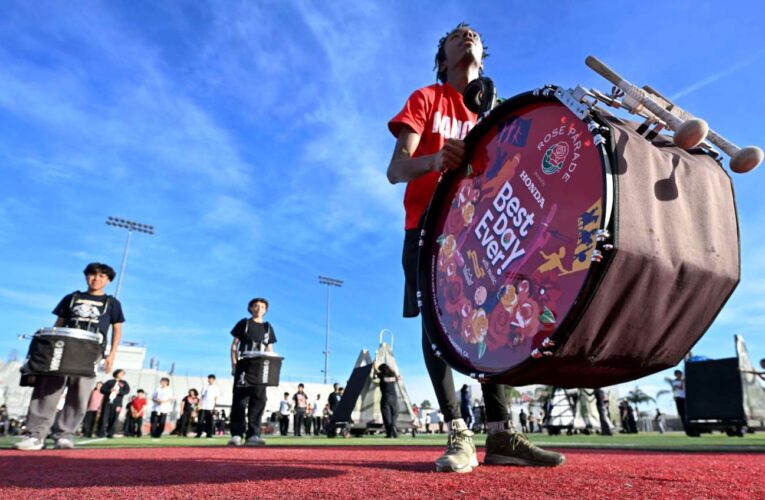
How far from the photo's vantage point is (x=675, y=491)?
6.19ft

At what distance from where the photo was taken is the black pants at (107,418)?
1438cm

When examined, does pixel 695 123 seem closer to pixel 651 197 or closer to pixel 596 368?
pixel 651 197

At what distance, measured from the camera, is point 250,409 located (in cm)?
708

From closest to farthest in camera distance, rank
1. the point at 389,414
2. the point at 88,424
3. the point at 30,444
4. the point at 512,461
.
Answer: the point at 512,461 → the point at 30,444 → the point at 389,414 → the point at 88,424

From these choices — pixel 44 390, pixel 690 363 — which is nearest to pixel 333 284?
pixel 690 363

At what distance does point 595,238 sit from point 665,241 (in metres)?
0.21

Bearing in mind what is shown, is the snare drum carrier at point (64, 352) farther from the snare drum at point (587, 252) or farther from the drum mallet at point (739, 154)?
the drum mallet at point (739, 154)

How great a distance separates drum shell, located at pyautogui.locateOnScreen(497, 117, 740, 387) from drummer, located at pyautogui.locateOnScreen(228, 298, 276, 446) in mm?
5908

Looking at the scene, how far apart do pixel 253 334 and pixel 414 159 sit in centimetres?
523

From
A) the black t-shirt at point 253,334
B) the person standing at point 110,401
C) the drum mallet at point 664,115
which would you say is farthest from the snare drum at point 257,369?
the person standing at point 110,401

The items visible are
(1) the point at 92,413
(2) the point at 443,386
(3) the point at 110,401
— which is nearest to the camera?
(2) the point at 443,386

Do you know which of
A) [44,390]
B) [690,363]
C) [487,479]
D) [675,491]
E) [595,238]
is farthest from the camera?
[690,363]

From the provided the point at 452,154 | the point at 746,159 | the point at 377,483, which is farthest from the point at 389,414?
the point at 746,159

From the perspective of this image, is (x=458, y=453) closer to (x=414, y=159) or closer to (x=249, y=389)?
(x=414, y=159)
